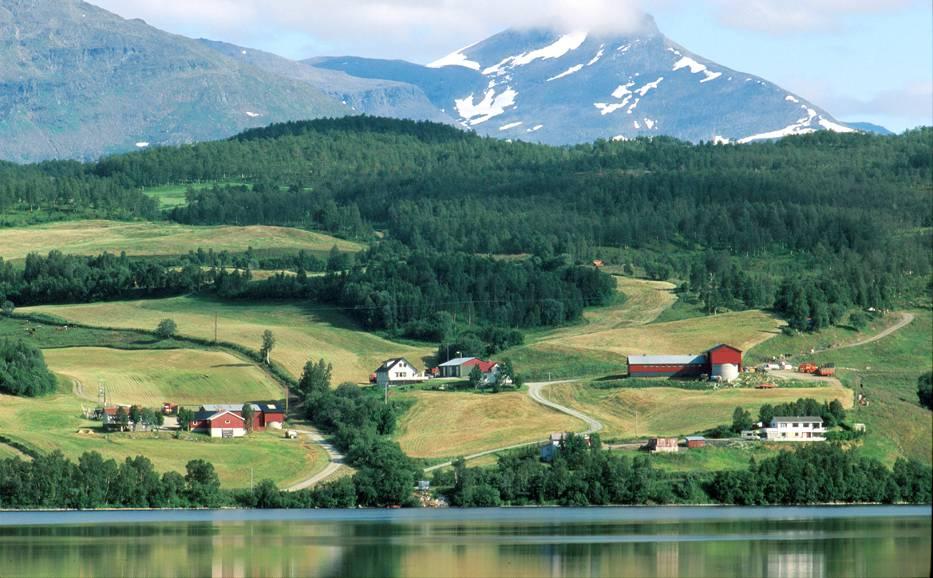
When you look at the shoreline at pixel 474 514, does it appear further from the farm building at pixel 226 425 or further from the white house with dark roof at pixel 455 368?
the white house with dark roof at pixel 455 368

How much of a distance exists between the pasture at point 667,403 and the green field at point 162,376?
94.7ft

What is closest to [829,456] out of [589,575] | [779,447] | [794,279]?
[779,447]

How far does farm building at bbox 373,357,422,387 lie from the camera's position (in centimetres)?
17062

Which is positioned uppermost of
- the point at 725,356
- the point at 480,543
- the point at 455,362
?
the point at 725,356

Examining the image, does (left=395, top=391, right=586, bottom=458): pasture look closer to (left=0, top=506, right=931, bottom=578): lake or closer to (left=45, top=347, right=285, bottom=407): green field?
(left=45, top=347, right=285, bottom=407): green field

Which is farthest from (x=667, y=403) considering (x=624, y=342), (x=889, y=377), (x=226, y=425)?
(x=226, y=425)

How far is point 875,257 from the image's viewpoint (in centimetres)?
13912

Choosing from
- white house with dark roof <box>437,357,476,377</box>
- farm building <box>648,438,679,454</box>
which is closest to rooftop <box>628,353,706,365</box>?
white house with dark roof <box>437,357,476,377</box>

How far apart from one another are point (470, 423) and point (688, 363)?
26314mm

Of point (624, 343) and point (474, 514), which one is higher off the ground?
point (624, 343)

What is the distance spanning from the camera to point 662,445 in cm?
13188

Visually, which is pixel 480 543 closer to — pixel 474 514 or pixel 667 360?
pixel 474 514

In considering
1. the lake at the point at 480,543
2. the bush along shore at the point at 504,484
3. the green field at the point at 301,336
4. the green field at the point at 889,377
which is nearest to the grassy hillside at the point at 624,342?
the green field at the point at 301,336

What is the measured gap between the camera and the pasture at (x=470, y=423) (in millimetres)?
140500
